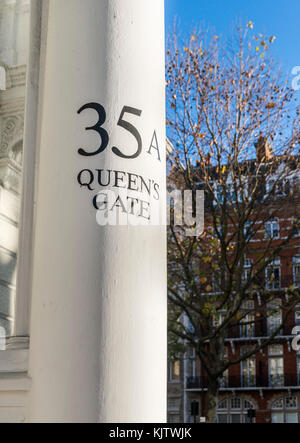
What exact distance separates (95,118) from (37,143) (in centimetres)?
67

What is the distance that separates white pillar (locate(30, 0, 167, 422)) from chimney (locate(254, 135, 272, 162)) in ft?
52.8

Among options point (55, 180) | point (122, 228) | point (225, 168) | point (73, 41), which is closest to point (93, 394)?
point (122, 228)

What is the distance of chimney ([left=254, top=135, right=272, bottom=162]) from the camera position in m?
21.0

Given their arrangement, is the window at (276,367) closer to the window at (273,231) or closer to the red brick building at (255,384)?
the red brick building at (255,384)

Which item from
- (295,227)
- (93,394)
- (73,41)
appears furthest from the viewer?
(295,227)

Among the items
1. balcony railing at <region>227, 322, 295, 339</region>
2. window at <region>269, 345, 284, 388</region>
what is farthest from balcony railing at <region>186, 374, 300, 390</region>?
balcony railing at <region>227, 322, 295, 339</region>

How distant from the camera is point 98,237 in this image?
14.7 feet

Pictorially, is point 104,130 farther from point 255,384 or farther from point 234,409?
point 234,409

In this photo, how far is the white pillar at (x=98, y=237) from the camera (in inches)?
169

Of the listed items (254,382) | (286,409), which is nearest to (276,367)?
(254,382)

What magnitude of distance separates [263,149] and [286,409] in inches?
1667

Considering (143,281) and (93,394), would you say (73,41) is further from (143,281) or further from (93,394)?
(93,394)

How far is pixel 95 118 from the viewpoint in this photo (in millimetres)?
4715
